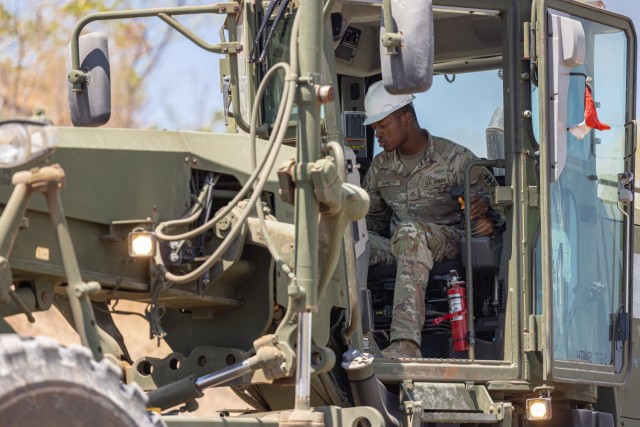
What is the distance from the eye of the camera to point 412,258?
7750 millimetres

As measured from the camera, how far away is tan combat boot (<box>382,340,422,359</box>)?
7.56 m

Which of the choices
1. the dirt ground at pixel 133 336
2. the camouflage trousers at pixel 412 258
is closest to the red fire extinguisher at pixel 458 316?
the camouflage trousers at pixel 412 258

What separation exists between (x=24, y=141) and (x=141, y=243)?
115 cm

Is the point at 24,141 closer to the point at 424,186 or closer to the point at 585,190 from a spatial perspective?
the point at 424,186

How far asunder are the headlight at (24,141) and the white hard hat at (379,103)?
341 cm

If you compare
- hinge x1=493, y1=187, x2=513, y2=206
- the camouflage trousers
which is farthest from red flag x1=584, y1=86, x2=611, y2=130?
the camouflage trousers

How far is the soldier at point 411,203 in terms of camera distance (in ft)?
25.1

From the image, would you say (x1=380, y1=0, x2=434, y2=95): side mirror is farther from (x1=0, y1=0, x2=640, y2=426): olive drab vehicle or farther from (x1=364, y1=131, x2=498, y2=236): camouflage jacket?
(x1=364, y1=131, x2=498, y2=236): camouflage jacket

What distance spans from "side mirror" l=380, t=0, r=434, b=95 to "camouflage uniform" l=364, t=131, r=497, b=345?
1.60 metres

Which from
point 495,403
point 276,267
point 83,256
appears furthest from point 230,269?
point 495,403

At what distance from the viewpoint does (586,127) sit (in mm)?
7727

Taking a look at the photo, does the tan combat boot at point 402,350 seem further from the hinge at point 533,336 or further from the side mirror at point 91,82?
the side mirror at point 91,82

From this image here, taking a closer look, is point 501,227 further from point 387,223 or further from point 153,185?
point 153,185

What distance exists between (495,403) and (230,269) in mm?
1551
